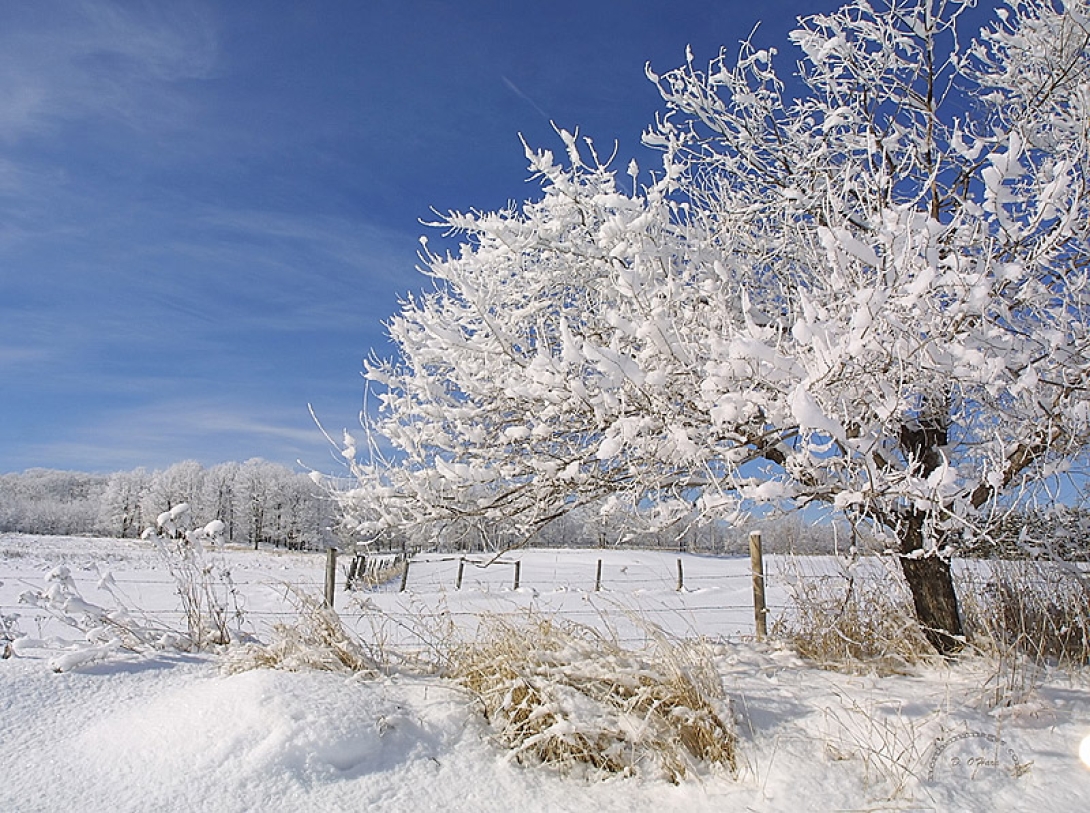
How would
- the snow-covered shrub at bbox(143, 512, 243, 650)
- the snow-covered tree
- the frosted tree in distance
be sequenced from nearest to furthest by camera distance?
the frosted tree in distance
the snow-covered shrub at bbox(143, 512, 243, 650)
the snow-covered tree

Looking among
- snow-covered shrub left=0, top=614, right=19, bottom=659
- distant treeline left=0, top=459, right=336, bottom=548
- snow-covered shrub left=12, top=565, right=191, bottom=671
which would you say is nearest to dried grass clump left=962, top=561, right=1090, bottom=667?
snow-covered shrub left=12, top=565, right=191, bottom=671

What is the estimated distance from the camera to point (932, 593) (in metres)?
5.19

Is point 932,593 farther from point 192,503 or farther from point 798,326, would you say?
point 192,503

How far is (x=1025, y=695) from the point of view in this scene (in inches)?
145

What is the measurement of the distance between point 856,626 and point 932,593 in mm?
603

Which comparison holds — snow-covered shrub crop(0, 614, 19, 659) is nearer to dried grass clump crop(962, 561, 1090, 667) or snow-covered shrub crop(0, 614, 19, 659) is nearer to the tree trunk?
the tree trunk

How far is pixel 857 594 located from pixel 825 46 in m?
4.00

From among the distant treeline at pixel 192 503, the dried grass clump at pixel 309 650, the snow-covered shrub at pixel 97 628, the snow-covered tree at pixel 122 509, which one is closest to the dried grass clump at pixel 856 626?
the dried grass clump at pixel 309 650

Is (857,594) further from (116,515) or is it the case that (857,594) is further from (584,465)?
(116,515)

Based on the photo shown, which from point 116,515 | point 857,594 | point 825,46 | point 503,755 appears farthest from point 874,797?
point 116,515

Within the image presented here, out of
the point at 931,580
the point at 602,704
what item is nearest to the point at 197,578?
the point at 602,704

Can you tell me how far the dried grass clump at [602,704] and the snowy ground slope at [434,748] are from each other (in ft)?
0.37

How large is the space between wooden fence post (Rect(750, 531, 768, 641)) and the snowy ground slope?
238 centimetres

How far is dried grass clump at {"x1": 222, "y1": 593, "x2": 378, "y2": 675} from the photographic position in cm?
420
